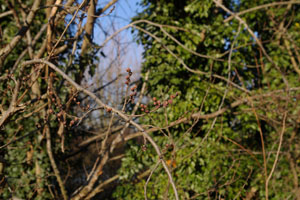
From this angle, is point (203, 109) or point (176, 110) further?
point (203, 109)

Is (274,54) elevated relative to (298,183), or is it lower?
elevated

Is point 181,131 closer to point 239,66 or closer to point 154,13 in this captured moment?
point 239,66

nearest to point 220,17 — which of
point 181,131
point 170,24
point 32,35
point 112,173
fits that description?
point 170,24

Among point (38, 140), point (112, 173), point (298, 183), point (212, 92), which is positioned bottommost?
point (298, 183)

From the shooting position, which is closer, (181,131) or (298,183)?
(181,131)

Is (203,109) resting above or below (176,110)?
below

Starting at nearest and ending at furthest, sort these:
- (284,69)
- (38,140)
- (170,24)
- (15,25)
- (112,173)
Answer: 1. (38,140)
2. (15,25)
3. (170,24)
4. (284,69)
5. (112,173)

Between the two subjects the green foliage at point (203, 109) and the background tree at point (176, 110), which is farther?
the green foliage at point (203, 109)

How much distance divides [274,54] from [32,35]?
134 inches

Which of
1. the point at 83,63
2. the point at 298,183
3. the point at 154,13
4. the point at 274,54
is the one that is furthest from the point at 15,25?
the point at 298,183

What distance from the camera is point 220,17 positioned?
3.88 meters

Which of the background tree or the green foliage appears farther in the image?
the green foliage

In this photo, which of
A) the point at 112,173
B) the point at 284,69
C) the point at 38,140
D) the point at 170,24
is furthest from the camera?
the point at 112,173

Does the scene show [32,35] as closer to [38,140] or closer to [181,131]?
[38,140]
